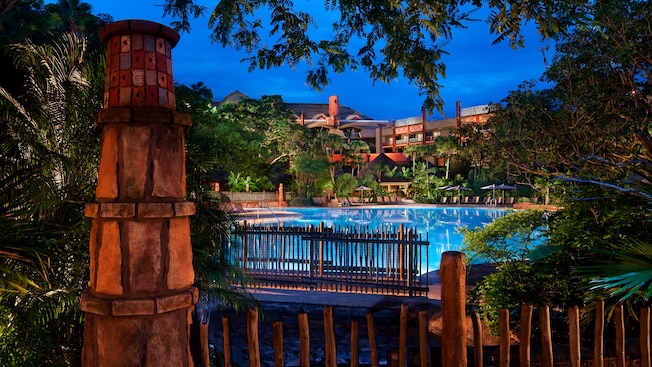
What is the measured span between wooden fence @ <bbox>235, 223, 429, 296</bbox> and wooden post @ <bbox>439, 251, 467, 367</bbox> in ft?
17.8

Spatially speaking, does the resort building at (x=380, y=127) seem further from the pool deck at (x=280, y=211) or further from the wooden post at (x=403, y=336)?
the wooden post at (x=403, y=336)

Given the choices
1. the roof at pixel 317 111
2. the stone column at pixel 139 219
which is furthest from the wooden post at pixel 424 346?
the roof at pixel 317 111

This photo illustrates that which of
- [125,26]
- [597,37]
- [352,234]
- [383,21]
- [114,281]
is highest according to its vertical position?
[597,37]

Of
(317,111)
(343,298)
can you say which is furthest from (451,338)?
(317,111)

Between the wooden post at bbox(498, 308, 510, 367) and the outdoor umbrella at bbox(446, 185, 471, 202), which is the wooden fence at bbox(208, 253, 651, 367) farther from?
the outdoor umbrella at bbox(446, 185, 471, 202)

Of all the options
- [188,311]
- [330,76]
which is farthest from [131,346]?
[330,76]

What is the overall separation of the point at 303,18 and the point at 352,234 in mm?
4773

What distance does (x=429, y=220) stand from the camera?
77.7 ft

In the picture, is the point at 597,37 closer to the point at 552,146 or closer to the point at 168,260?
the point at 552,146

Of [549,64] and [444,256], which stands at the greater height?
[549,64]

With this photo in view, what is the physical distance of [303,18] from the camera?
4.41 meters

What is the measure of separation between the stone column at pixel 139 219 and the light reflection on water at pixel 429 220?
1462cm

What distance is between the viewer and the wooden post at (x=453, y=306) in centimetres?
209

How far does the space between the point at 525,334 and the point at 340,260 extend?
573cm
